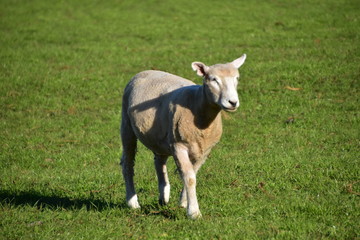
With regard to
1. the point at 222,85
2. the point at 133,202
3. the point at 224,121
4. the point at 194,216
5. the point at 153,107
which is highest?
the point at 222,85

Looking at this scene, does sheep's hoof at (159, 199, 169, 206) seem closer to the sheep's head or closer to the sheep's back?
the sheep's back

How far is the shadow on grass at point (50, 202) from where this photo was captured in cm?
779

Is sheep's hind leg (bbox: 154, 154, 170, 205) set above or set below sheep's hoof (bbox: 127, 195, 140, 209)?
above

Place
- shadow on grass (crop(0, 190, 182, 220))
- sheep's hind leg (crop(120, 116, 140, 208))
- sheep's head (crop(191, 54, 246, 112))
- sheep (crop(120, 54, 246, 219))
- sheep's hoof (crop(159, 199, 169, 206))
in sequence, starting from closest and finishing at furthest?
sheep's head (crop(191, 54, 246, 112)) → sheep (crop(120, 54, 246, 219)) → shadow on grass (crop(0, 190, 182, 220)) → sheep's hoof (crop(159, 199, 169, 206)) → sheep's hind leg (crop(120, 116, 140, 208))

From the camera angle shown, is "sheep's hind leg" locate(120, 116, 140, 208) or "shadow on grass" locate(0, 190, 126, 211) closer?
"shadow on grass" locate(0, 190, 126, 211)

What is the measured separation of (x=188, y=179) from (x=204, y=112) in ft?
2.85

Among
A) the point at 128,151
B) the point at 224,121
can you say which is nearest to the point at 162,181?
the point at 128,151

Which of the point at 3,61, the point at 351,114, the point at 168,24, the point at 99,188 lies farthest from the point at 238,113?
the point at 168,24

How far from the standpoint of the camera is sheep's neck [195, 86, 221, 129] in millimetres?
6901

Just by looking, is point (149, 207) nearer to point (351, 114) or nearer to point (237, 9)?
point (351, 114)

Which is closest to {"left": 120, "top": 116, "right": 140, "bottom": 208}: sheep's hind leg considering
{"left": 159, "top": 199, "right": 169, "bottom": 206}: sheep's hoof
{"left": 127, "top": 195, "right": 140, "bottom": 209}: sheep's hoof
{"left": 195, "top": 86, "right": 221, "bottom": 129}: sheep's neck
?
{"left": 127, "top": 195, "right": 140, "bottom": 209}: sheep's hoof

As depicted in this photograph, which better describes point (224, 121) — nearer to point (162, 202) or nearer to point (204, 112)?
point (162, 202)

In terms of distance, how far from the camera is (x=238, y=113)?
13656 mm

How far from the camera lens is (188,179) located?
6.81 meters
